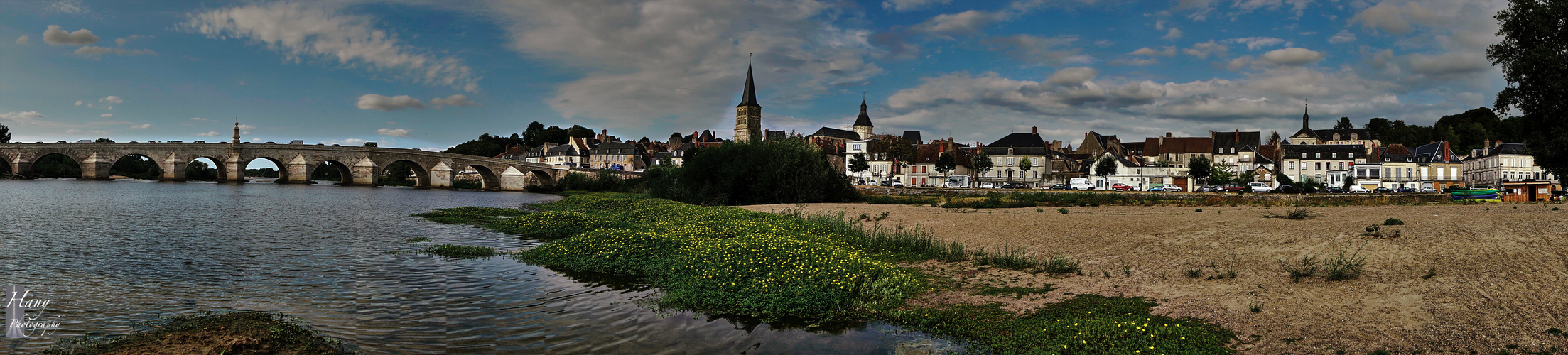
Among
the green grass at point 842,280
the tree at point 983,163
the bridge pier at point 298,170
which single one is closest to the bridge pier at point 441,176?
the bridge pier at point 298,170

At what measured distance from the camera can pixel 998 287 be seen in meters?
11.6

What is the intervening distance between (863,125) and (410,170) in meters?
95.1

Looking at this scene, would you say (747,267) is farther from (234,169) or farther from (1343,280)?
(234,169)

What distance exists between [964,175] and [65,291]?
93.8 metres

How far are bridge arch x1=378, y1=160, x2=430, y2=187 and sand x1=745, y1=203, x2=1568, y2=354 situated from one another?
8852 cm

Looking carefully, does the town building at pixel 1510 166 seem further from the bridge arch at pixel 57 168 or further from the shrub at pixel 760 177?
the bridge arch at pixel 57 168

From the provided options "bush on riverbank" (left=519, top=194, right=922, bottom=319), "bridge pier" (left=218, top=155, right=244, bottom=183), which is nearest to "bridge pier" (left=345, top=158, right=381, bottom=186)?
"bridge pier" (left=218, top=155, right=244, bottom=183)

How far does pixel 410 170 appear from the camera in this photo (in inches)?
4894

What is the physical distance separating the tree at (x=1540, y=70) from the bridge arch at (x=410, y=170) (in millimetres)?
97704

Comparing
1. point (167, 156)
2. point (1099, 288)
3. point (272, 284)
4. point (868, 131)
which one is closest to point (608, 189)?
point (167, 156)

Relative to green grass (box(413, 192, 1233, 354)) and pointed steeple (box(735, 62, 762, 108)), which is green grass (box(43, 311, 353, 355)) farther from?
pointed steeple (box(735, 62, 762, 108))

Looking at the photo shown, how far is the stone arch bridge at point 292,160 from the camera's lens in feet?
267

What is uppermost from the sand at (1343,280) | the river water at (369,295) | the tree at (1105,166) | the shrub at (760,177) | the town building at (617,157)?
the town building at (617,157)

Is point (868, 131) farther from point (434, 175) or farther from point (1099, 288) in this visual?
point (1099, 288)
